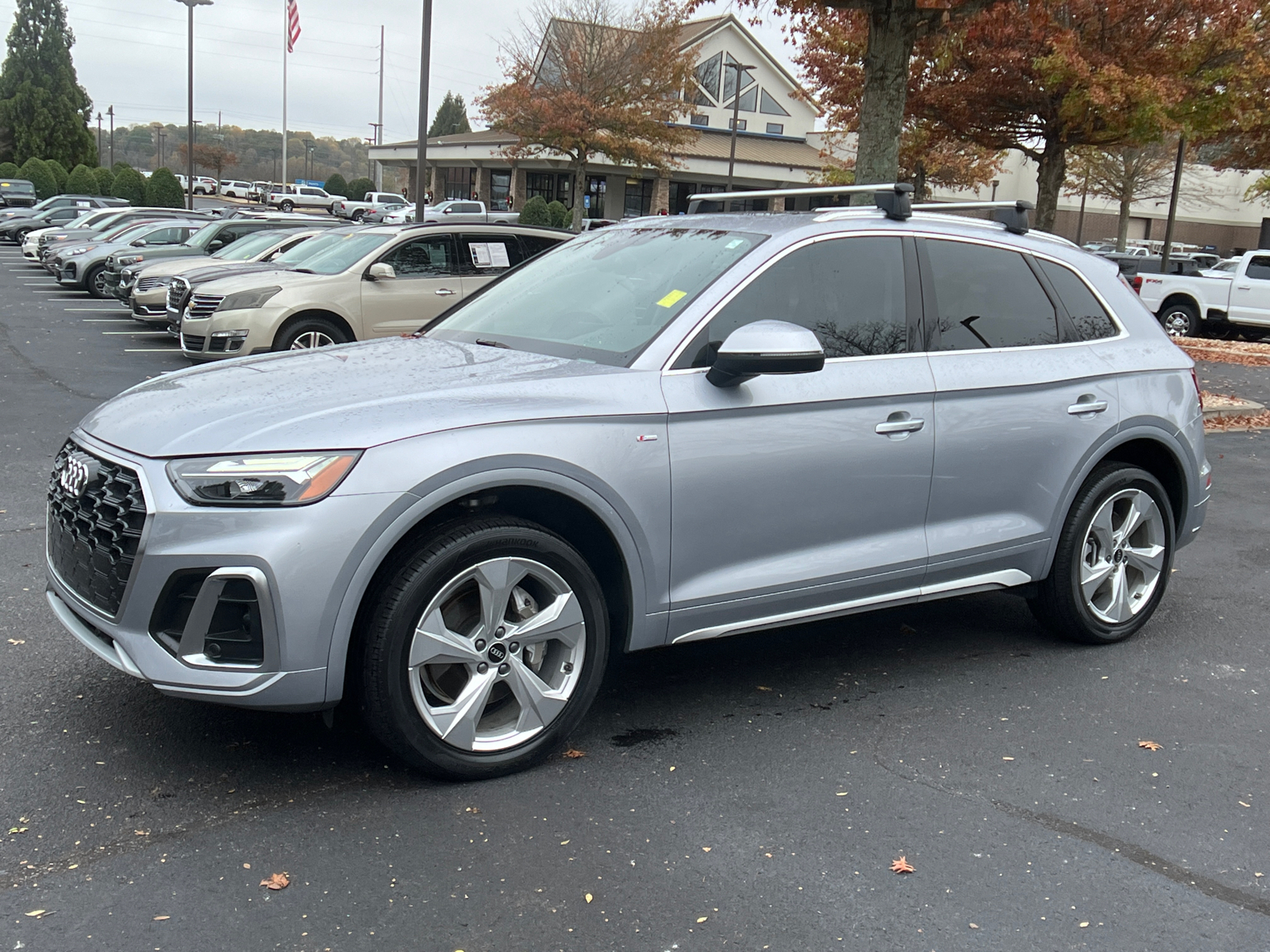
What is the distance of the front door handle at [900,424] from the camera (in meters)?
4.37

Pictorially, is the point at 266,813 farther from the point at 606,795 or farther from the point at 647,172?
the point at 647,172

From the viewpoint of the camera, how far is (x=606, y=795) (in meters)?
3.67

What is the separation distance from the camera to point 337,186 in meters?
78.9

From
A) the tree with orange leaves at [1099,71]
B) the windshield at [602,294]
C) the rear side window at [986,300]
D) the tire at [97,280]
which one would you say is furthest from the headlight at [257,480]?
the tire at [97,280]

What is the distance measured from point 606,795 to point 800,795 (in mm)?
604

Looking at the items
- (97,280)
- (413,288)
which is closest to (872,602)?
(413,288)

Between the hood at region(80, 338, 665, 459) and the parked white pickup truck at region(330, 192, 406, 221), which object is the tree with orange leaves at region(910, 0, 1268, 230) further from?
the parked white pickup truck at region(330, 192, 406, 221)

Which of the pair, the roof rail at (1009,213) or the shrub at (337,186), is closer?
the roof rail at (1009,213)

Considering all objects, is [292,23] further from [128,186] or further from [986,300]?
[986,300]

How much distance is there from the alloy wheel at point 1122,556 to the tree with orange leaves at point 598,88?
36.2 meters

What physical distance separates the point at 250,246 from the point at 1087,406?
15.0m

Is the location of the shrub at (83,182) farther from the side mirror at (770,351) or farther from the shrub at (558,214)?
the side mirror at (770,351)

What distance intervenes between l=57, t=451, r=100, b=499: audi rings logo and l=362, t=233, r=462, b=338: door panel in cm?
846

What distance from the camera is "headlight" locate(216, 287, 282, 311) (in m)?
11.8
